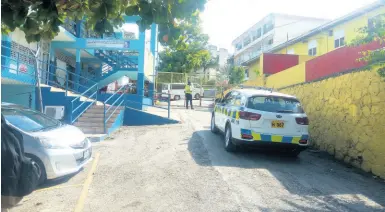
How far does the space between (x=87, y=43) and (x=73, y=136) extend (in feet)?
38.6

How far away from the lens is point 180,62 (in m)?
41.6

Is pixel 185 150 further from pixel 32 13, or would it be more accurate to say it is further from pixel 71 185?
pixel 32 13

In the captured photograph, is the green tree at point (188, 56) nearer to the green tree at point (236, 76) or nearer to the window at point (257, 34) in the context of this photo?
the window at point (257, 34)

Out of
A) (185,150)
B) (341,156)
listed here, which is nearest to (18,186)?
(185,150)

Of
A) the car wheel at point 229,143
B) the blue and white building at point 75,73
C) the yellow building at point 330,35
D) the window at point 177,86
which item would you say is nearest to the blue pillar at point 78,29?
the blue and white building at point 75,73

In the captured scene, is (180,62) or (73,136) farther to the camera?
(180,62)

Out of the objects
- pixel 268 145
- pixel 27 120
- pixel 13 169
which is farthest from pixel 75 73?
pixel 13 169

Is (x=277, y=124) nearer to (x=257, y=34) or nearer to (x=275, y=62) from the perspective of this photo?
(x=275, y=62)

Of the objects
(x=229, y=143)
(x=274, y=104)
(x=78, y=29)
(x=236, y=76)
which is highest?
(x=78, y=29)

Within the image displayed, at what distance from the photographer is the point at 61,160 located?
562 cm

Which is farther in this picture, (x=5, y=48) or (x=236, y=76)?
(x=236, y=76)

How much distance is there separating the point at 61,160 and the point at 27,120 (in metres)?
1.13

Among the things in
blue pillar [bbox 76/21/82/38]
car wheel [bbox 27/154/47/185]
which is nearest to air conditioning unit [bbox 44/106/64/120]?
blue pillar [bbox 76/21/82/38]

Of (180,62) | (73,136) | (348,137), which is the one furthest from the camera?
(180,62)
